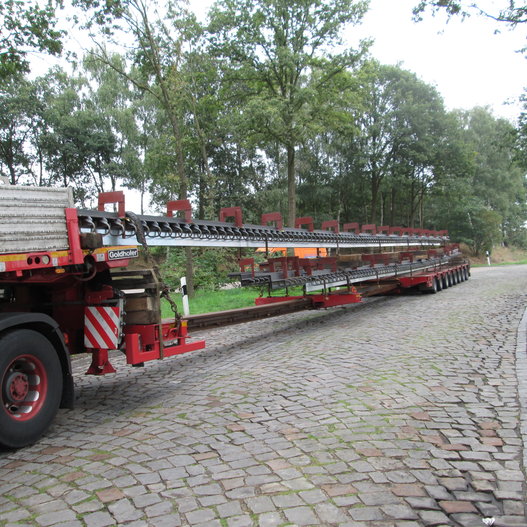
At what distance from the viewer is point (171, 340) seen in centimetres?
556

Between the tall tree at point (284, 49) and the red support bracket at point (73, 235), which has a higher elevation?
the tall tree at point (284, 49)

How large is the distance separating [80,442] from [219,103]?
64.3 feet

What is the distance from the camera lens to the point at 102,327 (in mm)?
4941

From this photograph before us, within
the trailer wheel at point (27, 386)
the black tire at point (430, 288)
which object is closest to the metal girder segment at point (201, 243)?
the trailer wheel at point (27, 386)

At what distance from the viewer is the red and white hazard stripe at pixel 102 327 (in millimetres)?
4914

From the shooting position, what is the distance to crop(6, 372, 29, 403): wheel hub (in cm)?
383

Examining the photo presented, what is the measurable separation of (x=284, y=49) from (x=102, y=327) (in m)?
17.1

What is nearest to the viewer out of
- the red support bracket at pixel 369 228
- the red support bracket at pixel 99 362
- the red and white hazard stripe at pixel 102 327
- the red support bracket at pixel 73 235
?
the red support bracket at pixel 73 235

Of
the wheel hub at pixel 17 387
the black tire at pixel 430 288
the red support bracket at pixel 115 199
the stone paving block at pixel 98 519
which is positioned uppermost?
the red support bracket at pixel 115 199

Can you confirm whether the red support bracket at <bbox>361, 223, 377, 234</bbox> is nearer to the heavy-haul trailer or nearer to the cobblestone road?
the heavy-haul trailer

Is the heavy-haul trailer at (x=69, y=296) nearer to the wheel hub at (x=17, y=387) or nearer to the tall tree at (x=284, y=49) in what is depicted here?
the wheel hub at (x=17, y=387)

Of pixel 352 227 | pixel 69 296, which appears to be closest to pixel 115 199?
pixel 69 296

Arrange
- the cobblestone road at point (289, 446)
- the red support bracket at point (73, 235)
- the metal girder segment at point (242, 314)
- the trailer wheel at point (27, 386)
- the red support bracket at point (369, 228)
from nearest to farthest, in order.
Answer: the cobblestone road at point (289, 446) < the trailer wheel at point (27, 386) < the red support bracket at point (73, 235) < the metal girder segment at point (242, 314) < the red support bracket at point (369, 228)

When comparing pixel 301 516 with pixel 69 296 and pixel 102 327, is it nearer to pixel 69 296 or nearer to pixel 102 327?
pixel 102 327
